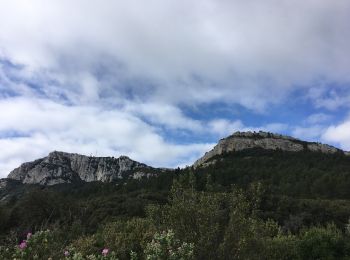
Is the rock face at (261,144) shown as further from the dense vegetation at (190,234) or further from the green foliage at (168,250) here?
the green foliage at (168,250)

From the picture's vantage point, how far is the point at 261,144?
161375 mm

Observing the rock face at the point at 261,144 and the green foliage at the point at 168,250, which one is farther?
the rock face at the point at 261,144

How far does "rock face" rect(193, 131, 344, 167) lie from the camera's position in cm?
15600

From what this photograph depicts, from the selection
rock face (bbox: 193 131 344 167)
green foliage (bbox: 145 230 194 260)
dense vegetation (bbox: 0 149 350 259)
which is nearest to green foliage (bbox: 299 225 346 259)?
dense vegetation (bbox: 0 149 350 259)

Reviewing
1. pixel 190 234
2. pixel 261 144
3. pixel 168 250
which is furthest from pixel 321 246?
pixel 261 144

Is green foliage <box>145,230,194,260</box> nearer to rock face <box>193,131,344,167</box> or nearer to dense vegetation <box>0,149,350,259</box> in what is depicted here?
dense vegetation <box>0,149,350,259</box>

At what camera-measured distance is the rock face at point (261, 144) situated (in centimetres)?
15600

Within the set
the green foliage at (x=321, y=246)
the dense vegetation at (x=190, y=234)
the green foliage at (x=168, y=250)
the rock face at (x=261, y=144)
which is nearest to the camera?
the green foliage at (x=168, y=250)

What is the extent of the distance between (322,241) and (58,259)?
46.6 feet

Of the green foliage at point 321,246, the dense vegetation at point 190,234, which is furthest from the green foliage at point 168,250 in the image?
the green foliage at point 321,246

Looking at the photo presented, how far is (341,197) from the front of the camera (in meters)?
83.6

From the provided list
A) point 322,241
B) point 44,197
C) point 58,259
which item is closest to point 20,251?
point 58,259

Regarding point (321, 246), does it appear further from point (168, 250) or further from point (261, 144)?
point (261, 144)

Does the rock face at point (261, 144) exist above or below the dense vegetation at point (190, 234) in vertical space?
above
